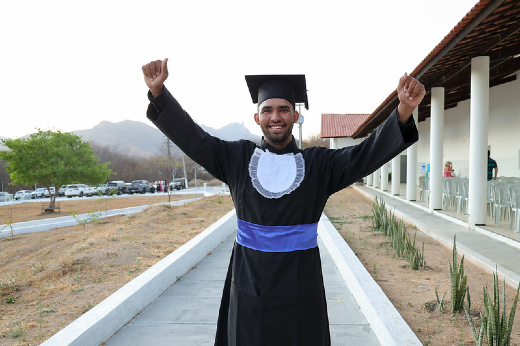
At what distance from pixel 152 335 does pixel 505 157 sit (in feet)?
39.2

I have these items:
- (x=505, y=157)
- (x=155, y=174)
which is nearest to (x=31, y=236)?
(x=505, y=157)

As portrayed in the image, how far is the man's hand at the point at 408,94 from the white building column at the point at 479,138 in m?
6.64

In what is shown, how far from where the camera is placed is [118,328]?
3537 millimetres

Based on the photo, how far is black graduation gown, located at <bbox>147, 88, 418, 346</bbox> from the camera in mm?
1820

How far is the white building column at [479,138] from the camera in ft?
24.1

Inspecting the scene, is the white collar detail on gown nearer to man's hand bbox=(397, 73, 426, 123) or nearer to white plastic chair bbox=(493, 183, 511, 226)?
man's hand bbox=(397, 73, 426, 123)

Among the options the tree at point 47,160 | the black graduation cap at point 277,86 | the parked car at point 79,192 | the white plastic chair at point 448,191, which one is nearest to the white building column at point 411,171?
the white plastic chair at point 448,191

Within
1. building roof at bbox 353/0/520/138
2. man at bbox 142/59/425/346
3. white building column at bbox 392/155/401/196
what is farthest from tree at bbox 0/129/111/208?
→ man at bbox 142/59/425/346

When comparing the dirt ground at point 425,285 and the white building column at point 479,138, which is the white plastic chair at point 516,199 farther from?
the dirt ground at point 425,285

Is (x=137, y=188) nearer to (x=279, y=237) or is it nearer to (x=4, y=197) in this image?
(x=4, y=197)

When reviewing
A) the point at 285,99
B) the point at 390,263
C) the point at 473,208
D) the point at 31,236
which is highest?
the point at 285,99

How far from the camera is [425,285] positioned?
453cm

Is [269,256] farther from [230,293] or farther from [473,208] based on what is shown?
[473,208]

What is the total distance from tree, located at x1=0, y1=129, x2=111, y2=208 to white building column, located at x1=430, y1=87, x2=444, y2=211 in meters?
21.0
